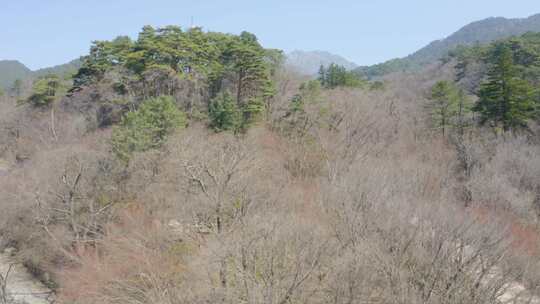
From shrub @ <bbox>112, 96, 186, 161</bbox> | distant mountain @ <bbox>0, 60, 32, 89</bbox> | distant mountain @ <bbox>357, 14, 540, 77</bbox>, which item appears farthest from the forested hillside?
distant mountain @ <bbox>0, 60, 32, 89</bbox>

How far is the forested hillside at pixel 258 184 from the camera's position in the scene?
964 cm

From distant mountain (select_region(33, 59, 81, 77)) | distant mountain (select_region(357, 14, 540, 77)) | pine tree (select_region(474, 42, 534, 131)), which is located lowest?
pine tree (select_region(474, 42, 534, 131))

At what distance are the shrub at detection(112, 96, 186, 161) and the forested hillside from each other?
0.08m

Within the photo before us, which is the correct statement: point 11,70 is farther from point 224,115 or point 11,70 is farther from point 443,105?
point 443,105

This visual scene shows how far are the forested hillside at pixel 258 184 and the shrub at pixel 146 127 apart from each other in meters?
0.08

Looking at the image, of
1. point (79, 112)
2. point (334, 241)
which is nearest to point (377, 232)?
point (334, 241)

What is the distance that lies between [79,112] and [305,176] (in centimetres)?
1767

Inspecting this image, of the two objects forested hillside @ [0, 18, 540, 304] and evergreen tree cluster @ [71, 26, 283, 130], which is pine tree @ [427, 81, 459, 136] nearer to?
forested hillside @ [0, 18, 540, 304]

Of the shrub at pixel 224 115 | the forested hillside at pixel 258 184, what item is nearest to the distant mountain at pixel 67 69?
the forested hillside at pixel 258 184

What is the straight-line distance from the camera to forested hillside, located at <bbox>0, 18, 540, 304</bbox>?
9641mm

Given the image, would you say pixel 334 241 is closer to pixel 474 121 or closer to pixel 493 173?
pixel 493 173

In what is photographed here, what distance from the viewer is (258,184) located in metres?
15.3

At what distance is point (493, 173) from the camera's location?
63.7 feet

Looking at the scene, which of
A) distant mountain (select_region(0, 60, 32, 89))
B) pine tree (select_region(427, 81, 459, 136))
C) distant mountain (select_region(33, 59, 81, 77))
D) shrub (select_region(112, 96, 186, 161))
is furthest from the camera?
distant mountain (select_region(0, 60, 32, 89))
